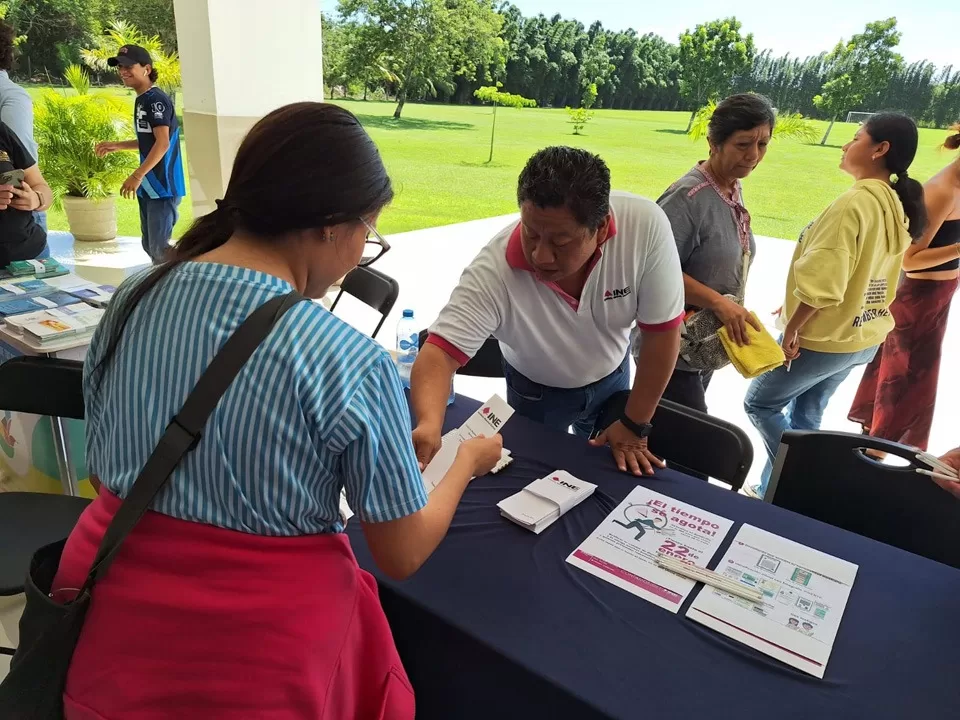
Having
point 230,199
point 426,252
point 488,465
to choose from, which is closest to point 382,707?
point 488,465

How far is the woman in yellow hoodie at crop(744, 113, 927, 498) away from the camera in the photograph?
7.13 ft

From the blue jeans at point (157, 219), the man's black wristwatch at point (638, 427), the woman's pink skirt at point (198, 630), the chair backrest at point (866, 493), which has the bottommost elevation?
the blue jeans at point (157, 219)

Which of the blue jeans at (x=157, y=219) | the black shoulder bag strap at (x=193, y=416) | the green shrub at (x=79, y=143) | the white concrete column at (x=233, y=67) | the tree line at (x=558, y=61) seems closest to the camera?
the black shoulder bag strap at (x=193, y=416)

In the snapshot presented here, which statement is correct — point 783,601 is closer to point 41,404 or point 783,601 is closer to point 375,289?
point 41,404

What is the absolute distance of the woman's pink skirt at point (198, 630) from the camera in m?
0.82

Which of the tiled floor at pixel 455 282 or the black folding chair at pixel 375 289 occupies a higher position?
the black folding chair at pixel 375 289

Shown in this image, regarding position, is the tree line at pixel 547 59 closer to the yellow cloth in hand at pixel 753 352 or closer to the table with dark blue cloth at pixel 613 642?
the yellow cloth in hand at pixel 753 352

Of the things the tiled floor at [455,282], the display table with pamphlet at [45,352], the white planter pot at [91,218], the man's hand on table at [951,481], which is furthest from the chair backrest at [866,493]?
the white planter pot at [91,218]

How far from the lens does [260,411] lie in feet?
2.54

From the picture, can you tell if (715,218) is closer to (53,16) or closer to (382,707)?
(382,707)

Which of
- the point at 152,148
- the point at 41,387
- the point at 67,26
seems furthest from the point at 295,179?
the point at 67,26

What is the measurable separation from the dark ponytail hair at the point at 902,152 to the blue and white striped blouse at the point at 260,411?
2.18 metres

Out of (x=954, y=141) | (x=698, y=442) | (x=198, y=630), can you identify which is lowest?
(x=698, y=442)

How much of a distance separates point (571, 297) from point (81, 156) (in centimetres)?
614
